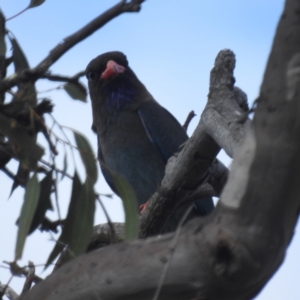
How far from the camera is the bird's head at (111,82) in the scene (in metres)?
4.52

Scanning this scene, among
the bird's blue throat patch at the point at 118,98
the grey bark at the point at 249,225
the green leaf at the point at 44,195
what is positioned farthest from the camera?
the bird's blue throat patch at the point at 118,98

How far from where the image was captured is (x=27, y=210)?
6.49 ft

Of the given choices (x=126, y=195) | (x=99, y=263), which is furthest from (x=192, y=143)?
(x=99, y=263)

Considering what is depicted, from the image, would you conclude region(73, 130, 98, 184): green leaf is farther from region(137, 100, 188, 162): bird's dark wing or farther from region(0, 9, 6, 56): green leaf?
region(137, 100, 188, 162): bird's dark wing

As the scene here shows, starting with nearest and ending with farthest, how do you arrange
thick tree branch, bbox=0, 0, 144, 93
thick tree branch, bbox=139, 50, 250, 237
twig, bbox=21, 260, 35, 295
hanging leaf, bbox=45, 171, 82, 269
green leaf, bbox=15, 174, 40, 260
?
thick tree branch, bbox=0, 0, 144, 93 < green leaf, bbox=15, 174, 40, 260 < hanging leaf, bbox=45, 171, 82, 269 < thick tree branch, bbox=139, 50, 250, 237 < twig, bbox=21, 260, 35, 295

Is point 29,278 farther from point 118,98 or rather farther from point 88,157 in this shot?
point 118,98

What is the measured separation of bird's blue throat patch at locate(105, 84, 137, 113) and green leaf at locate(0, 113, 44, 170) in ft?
8.05

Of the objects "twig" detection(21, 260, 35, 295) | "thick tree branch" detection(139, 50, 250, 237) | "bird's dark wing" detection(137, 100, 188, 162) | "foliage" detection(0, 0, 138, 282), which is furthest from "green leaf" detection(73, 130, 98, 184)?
"bird's dark wing" detection(137, 100, 188, 162)

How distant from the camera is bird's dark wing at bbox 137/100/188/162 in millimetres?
4422

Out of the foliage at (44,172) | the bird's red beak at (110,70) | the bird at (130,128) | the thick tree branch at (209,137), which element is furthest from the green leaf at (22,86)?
the bird's red beak at (110,70)

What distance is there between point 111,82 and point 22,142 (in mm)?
2562

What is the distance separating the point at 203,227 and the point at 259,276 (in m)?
0.14

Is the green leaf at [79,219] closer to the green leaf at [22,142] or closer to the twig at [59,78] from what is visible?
the green leaf at [22,142]

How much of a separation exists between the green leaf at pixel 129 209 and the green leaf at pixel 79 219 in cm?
9
